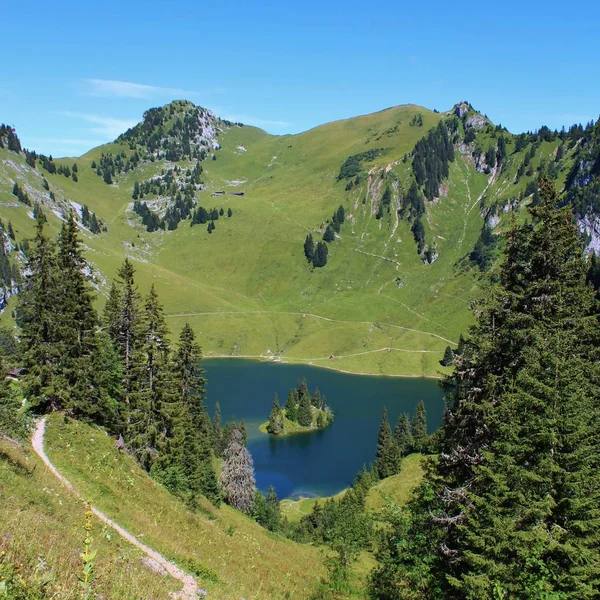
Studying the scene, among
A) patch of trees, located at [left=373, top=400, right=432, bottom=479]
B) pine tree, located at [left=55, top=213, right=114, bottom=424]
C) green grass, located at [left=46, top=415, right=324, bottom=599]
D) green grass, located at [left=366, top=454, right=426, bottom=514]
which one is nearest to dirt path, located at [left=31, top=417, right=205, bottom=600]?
green grass, located at [left=46, top=415, right=324, bottom=599]

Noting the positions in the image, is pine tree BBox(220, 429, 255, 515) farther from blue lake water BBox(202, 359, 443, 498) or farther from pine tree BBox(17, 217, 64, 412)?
blue lake water BBox(202, 359, 443, 498)

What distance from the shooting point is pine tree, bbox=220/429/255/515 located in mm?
70688

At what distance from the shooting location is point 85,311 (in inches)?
1650

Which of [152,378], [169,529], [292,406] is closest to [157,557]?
[169,529]

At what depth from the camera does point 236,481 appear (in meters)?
71.1

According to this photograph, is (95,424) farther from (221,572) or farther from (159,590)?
(159,590)

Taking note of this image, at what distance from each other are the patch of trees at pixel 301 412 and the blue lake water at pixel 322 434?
11.6 feet

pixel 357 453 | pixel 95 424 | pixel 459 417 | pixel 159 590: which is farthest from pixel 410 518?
pixel 357 453

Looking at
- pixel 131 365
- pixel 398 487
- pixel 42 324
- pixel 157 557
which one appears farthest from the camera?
pixel 398 487

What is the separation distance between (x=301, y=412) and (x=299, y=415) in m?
1.18

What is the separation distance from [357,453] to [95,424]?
102877 mm

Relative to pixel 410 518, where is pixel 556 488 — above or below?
above

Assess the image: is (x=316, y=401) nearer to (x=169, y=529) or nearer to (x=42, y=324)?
(x=42, y=324)

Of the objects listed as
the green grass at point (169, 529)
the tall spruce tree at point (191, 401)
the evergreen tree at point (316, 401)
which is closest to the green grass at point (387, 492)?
the tall spruce tree at point (191, 401)
